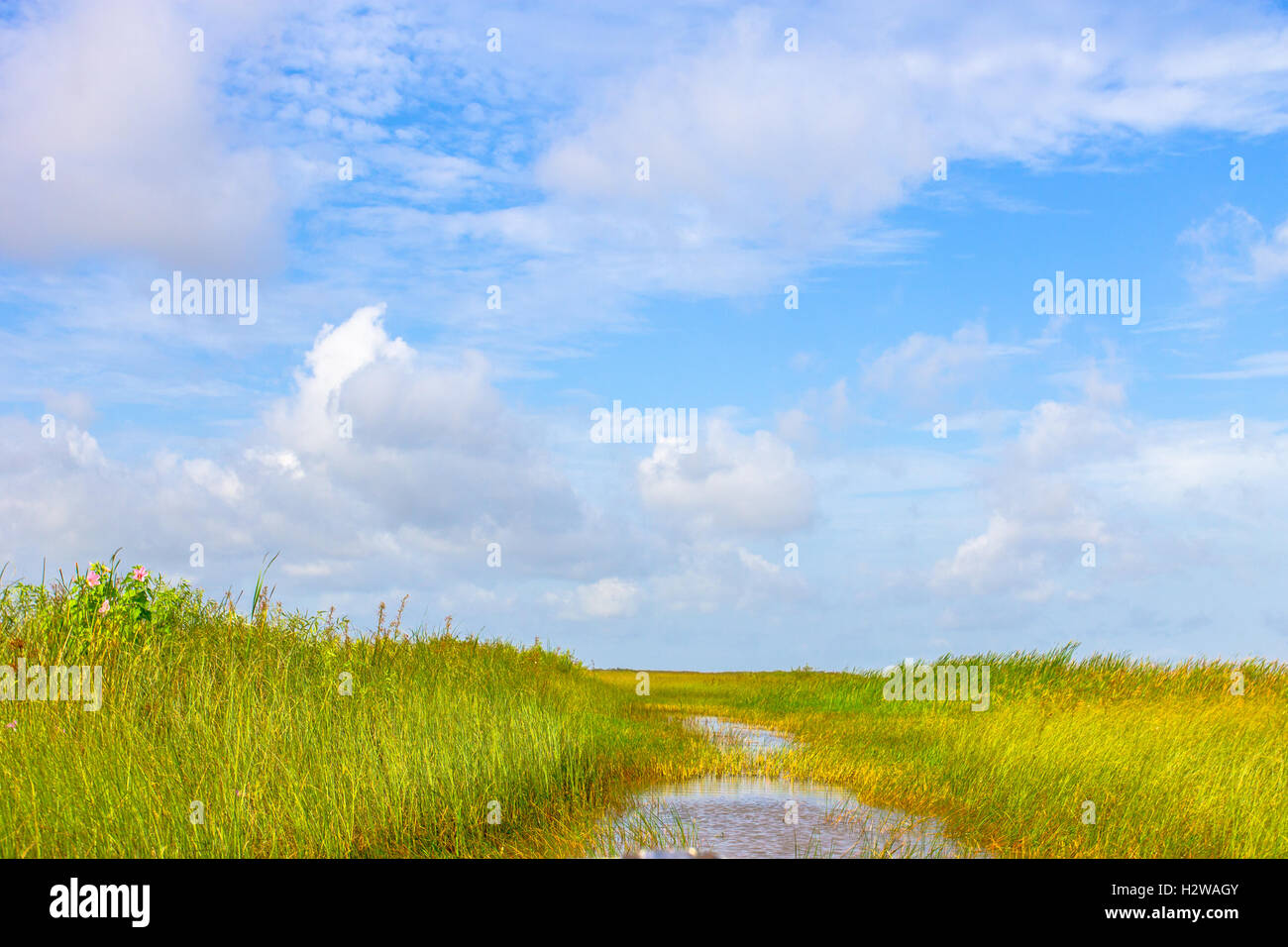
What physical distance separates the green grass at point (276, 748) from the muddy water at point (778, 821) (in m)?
0.66

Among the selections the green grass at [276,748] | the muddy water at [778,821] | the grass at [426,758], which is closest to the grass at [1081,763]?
the grass at [426,758]

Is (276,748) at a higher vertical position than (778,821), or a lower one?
higher

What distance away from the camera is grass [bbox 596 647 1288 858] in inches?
332

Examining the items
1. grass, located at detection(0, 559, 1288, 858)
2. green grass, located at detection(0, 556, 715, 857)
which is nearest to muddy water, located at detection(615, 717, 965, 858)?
grass, located at detection(0, 559, 1288, 858)

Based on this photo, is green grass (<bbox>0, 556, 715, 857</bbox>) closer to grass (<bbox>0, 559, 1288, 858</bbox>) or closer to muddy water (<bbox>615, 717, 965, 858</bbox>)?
grass (<bbox>0, 559, 1288, 858</bbox>)

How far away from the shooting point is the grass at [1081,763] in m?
8.44

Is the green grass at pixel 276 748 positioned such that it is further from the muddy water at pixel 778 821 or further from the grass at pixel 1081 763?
the grass at pixel 1081 763

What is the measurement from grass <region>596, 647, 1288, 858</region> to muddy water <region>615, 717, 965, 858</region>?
0.49 m

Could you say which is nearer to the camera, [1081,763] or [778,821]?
[778,821]

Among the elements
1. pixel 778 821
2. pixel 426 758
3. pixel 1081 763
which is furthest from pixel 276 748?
pixel 1081 763

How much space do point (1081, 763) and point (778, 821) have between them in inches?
184

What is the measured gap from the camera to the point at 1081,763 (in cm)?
1078

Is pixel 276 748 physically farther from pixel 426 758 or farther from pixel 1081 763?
pixel 1081 763
